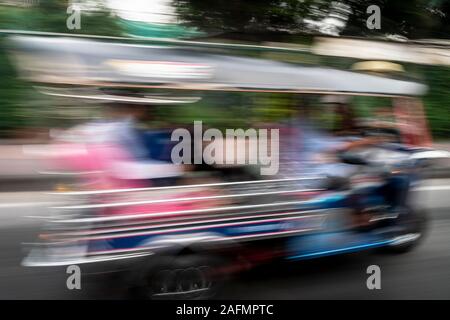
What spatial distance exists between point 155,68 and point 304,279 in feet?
5.91

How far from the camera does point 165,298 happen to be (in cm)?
334

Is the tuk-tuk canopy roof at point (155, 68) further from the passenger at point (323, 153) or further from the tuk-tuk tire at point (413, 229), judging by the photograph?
the tuk-tuk tire at point (413, 229)

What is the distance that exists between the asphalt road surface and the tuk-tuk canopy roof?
1301 millimetres

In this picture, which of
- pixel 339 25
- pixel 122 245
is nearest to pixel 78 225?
pixel 122 245

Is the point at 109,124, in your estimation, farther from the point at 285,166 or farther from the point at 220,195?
the point at 285,166

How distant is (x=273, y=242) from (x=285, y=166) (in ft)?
1.65

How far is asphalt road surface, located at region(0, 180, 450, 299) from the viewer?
371cm

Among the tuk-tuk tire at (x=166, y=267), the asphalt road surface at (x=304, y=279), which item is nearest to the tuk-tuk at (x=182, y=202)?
the tuk-tuk tire at (x=166, y=267)

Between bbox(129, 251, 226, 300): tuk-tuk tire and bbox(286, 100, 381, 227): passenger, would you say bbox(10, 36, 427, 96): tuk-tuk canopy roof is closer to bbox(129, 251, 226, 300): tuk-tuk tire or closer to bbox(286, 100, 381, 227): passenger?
bbox(286, 100, 381, 227): passenger

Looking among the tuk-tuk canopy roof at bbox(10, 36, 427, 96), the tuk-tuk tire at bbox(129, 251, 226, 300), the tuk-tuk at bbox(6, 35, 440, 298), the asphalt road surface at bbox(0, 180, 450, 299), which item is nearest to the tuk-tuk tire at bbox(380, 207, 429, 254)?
the asphalt road surface at bbox(0, 180, 450, 299)

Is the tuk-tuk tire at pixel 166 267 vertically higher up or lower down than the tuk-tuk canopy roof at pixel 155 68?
lower down

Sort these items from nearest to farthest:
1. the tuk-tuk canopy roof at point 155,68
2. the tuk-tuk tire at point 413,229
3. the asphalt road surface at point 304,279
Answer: the tuk-tuk canopy roof at point 155,68, the asphalt road surface at point 304,279, the tuk-tuk tire at point 413,229

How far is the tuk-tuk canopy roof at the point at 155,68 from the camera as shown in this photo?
3.11 meters

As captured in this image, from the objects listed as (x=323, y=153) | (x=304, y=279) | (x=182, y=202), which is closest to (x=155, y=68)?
(x=182, y=202)
